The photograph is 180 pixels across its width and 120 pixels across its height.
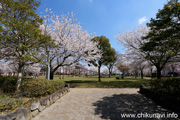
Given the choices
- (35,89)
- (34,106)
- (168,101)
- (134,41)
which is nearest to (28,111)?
(34,106)

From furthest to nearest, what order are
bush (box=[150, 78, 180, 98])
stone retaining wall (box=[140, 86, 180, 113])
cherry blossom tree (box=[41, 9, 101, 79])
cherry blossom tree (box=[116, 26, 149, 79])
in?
cherry blossom tree (box=[116, 26, 149, 79])
cherry blossom tree (box=[41, 9, 101, 79])
bush (box=[150, 78, 180, 98])
stone retaining wall (box=[140, 86, 180, 113])

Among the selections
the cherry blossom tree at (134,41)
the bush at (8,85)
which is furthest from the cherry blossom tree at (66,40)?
the cherry blossom tree at (134,41)

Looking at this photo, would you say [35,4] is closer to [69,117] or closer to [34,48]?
[34,48]

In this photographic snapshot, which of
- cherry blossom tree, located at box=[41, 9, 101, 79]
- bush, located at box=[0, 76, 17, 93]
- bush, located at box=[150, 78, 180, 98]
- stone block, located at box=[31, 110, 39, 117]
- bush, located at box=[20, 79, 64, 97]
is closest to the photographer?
stone block, located at box=[31, 110, 39, 117]

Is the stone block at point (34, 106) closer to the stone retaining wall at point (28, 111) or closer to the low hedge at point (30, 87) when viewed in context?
the stone retaining wall at point (28, 111)

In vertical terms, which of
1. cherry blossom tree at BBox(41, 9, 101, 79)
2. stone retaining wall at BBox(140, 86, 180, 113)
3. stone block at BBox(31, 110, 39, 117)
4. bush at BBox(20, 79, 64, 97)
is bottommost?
stone block at BBox(31, 110, 39, 117)

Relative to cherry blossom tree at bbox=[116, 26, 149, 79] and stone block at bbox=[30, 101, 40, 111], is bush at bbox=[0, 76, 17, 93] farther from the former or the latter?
cherry blossom tree at bbox=[116, 26, 149, 79]

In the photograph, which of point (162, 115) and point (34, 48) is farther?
point (34, 48)

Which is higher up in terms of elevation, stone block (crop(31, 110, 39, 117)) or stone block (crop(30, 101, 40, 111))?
stone block (crop(30, 101, 40, 111))

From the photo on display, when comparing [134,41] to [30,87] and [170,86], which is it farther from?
[30,87]

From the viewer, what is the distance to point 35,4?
260 inches

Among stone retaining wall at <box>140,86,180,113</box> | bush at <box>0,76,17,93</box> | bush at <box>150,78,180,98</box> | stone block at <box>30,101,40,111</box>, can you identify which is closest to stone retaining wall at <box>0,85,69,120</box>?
stone block at <box>30,101,40,111</box>

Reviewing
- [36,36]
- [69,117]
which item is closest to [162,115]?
[69,117]

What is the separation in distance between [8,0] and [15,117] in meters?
6.49
